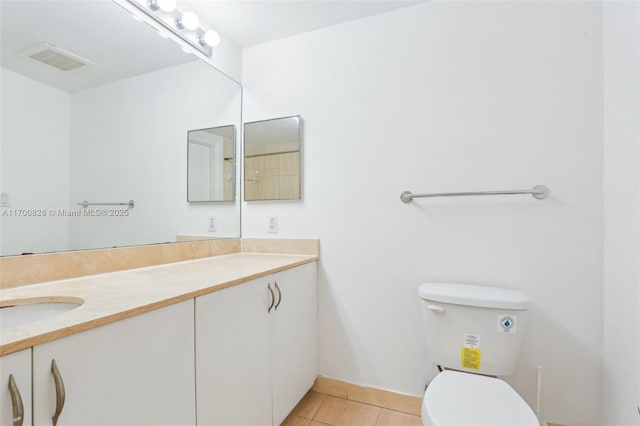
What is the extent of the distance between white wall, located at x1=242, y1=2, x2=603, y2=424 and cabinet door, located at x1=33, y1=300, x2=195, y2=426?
0.95 metres

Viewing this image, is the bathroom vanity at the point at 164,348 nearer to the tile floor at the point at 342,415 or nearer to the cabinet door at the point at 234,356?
the cabinet door at the point at 234,356

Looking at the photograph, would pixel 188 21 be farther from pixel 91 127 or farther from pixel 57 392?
pixel 57 392

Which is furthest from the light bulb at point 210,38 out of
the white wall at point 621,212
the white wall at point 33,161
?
the white wall at point 621,212

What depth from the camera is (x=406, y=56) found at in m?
1.53

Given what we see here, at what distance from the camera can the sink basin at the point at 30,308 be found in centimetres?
81

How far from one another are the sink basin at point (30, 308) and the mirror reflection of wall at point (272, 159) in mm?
1090

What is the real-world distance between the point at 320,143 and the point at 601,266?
139 centimetres

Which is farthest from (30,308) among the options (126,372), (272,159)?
(272,159)

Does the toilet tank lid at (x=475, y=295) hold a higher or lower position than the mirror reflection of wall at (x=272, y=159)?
lower

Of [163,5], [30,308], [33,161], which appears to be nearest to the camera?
[30,308]

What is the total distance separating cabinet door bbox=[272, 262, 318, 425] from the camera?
50.3 inches

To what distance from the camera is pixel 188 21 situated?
1470 millimetres

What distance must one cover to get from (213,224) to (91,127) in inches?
29.5

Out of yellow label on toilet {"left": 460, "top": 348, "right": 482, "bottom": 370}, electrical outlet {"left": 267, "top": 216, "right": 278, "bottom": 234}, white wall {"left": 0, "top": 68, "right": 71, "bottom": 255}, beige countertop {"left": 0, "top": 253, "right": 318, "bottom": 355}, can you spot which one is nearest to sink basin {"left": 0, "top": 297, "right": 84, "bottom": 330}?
beige countertop {"left": 0, "top": 253, "right": 318, "bottom": 355}
